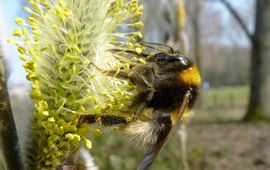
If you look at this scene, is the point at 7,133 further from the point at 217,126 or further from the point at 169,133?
the point at 217,126

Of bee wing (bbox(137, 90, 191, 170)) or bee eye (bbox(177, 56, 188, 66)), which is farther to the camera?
bee eye (bbox(177, 56, 188, 66))

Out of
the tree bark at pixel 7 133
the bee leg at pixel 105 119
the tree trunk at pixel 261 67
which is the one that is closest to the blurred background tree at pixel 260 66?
the tree trunk at pixel 261 67

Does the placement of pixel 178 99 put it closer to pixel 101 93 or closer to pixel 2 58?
pixel 101 93

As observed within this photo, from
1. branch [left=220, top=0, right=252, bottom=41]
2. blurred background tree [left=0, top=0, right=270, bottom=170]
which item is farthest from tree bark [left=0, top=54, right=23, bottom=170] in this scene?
branch [left=220, top=0, right=252, bottom=41]

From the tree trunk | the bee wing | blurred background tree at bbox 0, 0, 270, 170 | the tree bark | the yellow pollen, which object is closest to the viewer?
the tree bark

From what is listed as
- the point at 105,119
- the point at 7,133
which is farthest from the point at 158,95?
the point at 7,133

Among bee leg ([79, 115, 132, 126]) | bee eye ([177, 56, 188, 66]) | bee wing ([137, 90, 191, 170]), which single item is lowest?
bee wing ([137, 90, 191, 170])

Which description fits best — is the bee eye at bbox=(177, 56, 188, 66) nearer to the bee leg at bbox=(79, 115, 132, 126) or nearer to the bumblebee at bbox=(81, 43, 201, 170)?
the bumblebee at bbox=(81, 43, 201, 170)

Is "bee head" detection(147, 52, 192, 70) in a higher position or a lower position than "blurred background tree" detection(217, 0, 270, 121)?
higher
